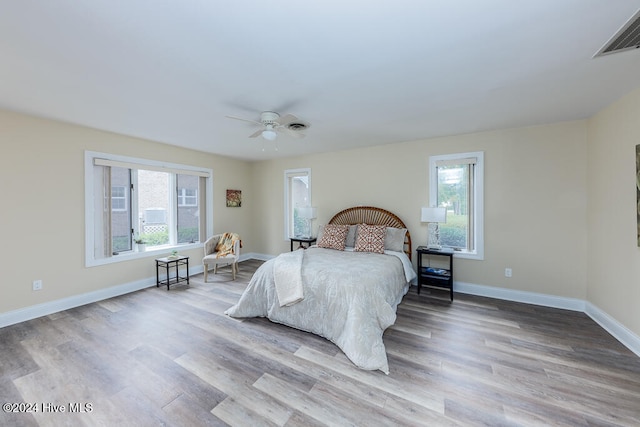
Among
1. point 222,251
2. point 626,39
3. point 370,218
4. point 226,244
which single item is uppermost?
point 626,39

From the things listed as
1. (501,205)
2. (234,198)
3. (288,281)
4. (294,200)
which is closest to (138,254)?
(234,198)

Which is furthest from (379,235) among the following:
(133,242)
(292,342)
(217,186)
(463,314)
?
(133,242)

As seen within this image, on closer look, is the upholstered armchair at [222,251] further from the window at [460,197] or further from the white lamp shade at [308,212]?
the window at [460,197]

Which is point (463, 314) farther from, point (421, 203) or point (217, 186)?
point (217, 186)

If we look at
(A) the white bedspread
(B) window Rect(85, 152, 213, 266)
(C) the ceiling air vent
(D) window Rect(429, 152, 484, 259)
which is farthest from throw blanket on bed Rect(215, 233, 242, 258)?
(C) the ceiling air vent

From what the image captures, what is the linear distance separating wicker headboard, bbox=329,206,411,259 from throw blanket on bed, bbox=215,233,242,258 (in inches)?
79.3

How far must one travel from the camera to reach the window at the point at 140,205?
12.2 feet

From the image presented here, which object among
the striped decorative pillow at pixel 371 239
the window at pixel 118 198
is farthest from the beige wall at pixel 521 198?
the window at pixel 118 198

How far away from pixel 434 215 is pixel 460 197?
636 millimetres

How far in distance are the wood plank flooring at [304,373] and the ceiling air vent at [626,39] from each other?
8.45 ft

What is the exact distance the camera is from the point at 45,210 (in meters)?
3.25

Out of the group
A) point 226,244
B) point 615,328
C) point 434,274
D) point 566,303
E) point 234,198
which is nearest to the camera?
point 615,328

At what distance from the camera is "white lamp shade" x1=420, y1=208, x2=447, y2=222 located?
3859 mm

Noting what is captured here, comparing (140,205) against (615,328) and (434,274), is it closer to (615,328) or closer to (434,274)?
(434,274)
